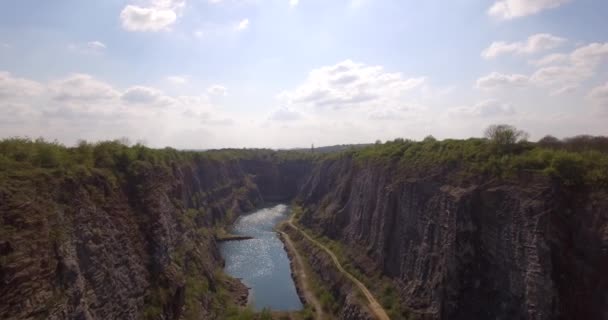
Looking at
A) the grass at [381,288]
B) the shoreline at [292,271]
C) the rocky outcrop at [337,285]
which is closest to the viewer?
the grass at [381,288]

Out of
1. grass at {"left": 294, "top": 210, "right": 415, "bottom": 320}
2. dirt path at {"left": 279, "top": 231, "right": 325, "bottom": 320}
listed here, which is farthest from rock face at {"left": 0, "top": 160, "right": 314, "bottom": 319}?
grass at {"left": 294, "top": 210, "right": 415, "bottom": 320}

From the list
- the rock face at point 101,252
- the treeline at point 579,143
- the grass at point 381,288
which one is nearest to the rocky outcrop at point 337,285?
the grass at point 381,288

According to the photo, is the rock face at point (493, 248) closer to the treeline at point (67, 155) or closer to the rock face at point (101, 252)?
the rock face at point (101, 252)

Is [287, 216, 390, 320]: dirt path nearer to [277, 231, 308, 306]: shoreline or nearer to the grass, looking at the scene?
the grass

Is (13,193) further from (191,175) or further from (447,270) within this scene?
(191,175)

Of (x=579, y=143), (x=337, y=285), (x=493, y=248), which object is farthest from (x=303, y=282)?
(x=579, y=143)
